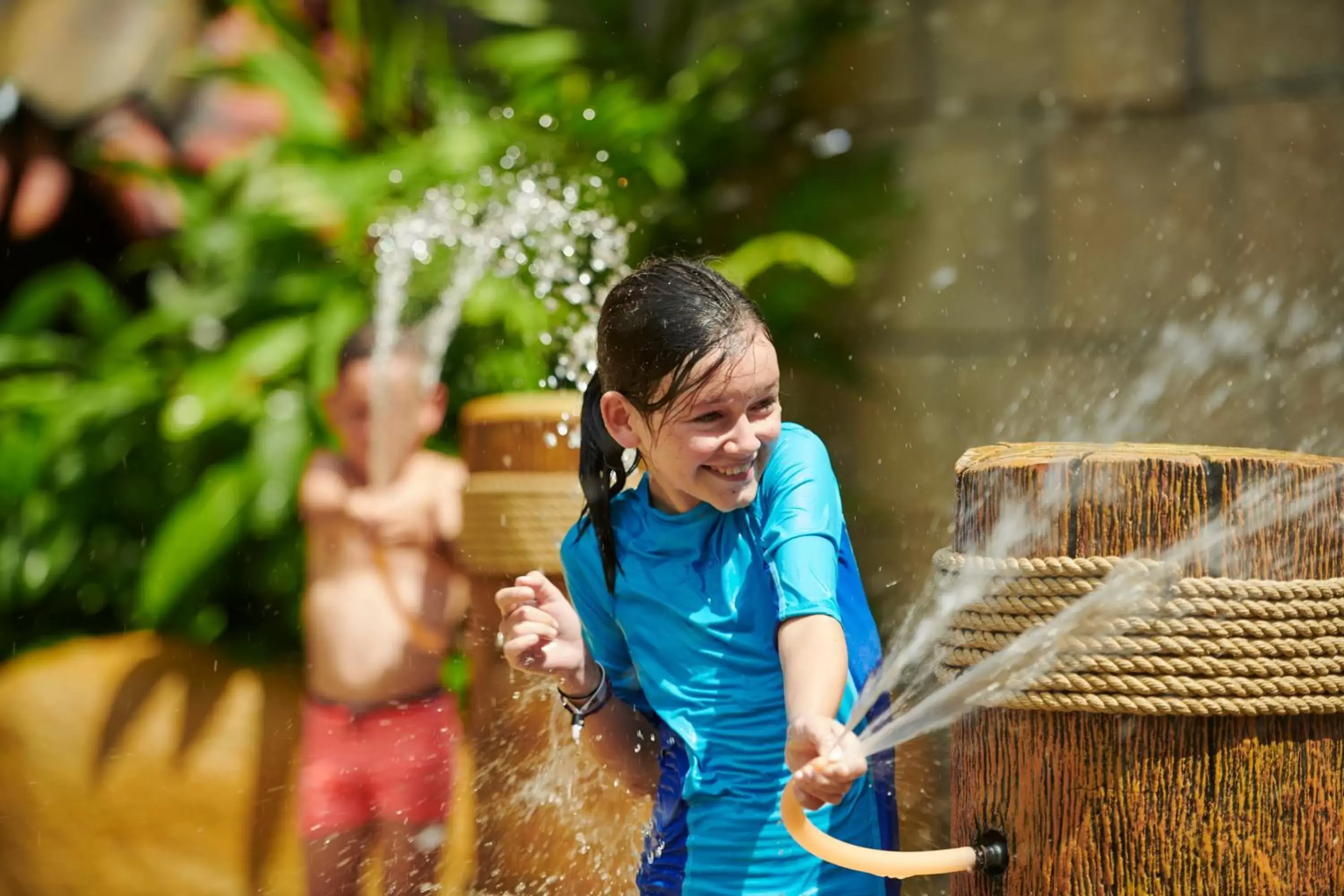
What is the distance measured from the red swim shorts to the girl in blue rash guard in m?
2.29

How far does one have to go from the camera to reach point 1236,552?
1718 millimetres

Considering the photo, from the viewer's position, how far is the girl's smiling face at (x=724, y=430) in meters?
1.97

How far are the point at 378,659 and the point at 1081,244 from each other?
284 centimetres

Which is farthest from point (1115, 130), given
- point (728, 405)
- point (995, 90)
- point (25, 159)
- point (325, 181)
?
point (25, 159)

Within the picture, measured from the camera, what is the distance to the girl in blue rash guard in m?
1.98

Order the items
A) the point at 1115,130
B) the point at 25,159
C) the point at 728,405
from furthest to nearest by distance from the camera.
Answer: the point at 25,159, the point at 1115,130, the point at 728,405

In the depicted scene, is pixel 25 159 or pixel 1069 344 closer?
pixel 1069 344

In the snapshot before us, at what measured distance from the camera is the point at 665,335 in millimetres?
1996

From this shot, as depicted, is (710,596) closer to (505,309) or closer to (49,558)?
(505,309)

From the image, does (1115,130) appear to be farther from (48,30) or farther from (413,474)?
(48,30)

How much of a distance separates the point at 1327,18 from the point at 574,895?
351 cm

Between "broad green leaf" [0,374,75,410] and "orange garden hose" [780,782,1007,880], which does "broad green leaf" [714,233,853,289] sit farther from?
"orange garden hose" [780,782,1007,880]

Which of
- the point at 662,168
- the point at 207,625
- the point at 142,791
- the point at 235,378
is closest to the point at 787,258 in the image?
the point at 662,168

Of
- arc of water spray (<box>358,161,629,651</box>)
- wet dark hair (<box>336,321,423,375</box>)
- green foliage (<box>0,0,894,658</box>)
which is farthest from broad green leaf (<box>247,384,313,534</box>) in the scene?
arc of water spray (<box>358,161,629,651</box>)
